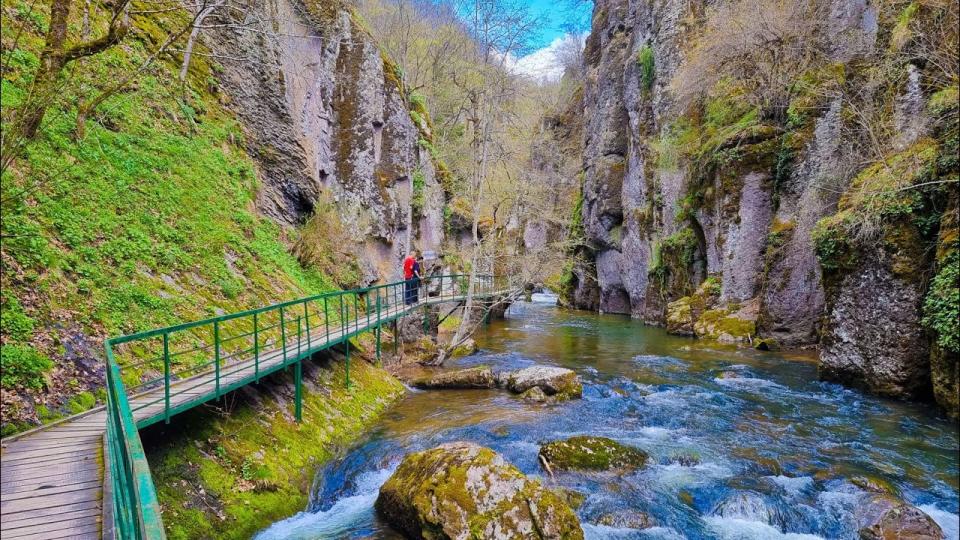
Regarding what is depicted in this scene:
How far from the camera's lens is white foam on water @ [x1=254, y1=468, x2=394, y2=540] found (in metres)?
6.20

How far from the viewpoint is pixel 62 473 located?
4258 millimetres

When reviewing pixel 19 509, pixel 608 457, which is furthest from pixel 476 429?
pixel 19 509

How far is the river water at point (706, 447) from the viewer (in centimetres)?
659

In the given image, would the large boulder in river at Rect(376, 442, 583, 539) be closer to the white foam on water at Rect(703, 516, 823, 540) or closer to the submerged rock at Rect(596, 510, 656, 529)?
the submerged rock at Rect(596, 510, 656, 529)

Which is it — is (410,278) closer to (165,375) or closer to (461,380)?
(461,380)

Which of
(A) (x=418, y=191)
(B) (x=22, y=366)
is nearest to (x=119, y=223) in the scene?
(B) (x=22, y=366)

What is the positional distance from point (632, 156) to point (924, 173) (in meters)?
22.4

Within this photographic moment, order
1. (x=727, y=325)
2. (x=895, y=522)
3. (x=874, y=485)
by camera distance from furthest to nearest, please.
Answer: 1. (x=727, y=325)
2. (x=874, y=485)
3. (x=895, y=522)

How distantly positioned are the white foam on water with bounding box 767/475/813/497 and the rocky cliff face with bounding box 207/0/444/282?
1466 centimetres

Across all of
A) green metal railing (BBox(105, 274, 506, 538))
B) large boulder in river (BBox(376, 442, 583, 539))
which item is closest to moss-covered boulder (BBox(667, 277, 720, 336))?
green metal railing (BBox(105, 274, 506, 538))

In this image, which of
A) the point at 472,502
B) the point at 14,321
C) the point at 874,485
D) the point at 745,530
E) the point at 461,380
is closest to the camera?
the point at 14,321

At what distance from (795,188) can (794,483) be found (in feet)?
45.7

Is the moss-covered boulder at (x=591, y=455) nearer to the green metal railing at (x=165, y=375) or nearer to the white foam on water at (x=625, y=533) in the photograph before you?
the white foam on water at (x=625, y=533)

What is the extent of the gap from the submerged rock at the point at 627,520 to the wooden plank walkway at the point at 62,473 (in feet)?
18.2
